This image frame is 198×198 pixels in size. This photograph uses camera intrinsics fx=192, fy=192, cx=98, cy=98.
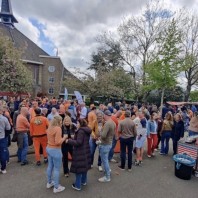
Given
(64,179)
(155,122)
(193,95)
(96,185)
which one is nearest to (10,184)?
(64,179)

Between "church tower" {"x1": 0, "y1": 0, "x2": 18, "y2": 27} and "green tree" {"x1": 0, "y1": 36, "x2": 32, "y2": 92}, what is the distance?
81.9ft

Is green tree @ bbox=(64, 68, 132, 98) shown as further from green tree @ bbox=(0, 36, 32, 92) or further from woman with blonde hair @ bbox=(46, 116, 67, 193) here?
Answer: woman with blonde hair @ bbox=(46, 116, 67, 193)

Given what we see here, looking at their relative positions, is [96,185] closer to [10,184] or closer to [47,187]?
[47,187]

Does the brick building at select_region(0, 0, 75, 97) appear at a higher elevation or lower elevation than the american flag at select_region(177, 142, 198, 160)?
higher

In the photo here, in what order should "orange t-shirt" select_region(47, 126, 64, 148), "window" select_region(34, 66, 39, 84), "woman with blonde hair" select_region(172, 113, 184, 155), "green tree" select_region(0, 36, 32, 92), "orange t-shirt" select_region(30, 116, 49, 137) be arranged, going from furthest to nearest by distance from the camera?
"window" select_region(34, 66, 39, 84) < "green tree" select_region(0, 36, 32, 92) < "woman with blonde hair" select_region(172, 113, 184, 155) < "orange t-shirt" select_region(30, 116, 49, 137) < "orange t-shirt" select_region(47, 126, 64, 148)

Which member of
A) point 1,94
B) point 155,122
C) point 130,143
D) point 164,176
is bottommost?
point 164,176

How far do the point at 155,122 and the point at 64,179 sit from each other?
4.19 metres

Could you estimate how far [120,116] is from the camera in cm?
812

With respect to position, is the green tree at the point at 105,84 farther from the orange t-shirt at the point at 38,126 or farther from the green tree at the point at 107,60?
the orange t-shirt at the point at 38,126

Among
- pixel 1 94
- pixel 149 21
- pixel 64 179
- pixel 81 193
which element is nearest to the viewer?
pixel 81 193

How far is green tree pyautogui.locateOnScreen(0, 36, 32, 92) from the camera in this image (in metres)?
17.0

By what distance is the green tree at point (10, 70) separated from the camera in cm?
1699

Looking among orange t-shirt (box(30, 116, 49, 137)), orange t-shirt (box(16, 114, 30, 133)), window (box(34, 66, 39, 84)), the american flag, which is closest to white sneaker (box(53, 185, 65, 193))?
orange t-shirt (box(30, 116, 49, 137))

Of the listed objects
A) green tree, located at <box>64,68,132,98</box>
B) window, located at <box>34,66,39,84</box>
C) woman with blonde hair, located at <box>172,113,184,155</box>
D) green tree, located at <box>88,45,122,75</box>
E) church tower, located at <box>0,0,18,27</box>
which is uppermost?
church tower, located at <box>0,0,18,27</box>
